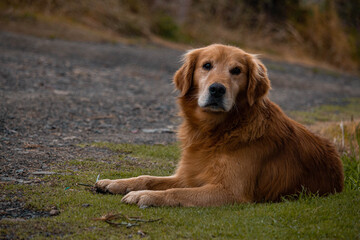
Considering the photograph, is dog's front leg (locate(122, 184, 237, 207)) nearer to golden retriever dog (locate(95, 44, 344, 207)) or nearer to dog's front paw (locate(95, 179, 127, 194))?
golden retriever dog (locate(95, 44, 344, 207))

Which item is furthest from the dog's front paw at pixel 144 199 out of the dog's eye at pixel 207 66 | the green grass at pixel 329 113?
the green grass at pixel 329 113

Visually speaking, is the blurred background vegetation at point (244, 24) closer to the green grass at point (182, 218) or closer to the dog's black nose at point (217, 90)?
the dog's black nose at point (217, 90)

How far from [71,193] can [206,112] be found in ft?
5.25

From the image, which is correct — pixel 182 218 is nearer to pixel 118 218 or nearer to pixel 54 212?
pixel 118 218

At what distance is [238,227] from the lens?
11.2 ft

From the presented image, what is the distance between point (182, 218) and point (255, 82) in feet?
5.97

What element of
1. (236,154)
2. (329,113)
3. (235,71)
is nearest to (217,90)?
(235,71)

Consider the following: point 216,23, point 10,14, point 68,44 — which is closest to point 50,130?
point 68,44

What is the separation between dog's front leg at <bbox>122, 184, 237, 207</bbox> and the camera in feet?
12.8

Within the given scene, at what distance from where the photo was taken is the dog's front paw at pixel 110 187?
4.23 metres

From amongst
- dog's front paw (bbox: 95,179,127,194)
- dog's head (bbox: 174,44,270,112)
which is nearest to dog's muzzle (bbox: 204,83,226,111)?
dog's head (bbox: 174,44,270,112)

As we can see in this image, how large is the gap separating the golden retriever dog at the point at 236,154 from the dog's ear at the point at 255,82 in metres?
0.01

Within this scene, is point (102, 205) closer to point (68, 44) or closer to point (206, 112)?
point (206, 112)

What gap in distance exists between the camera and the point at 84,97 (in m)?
8.83
